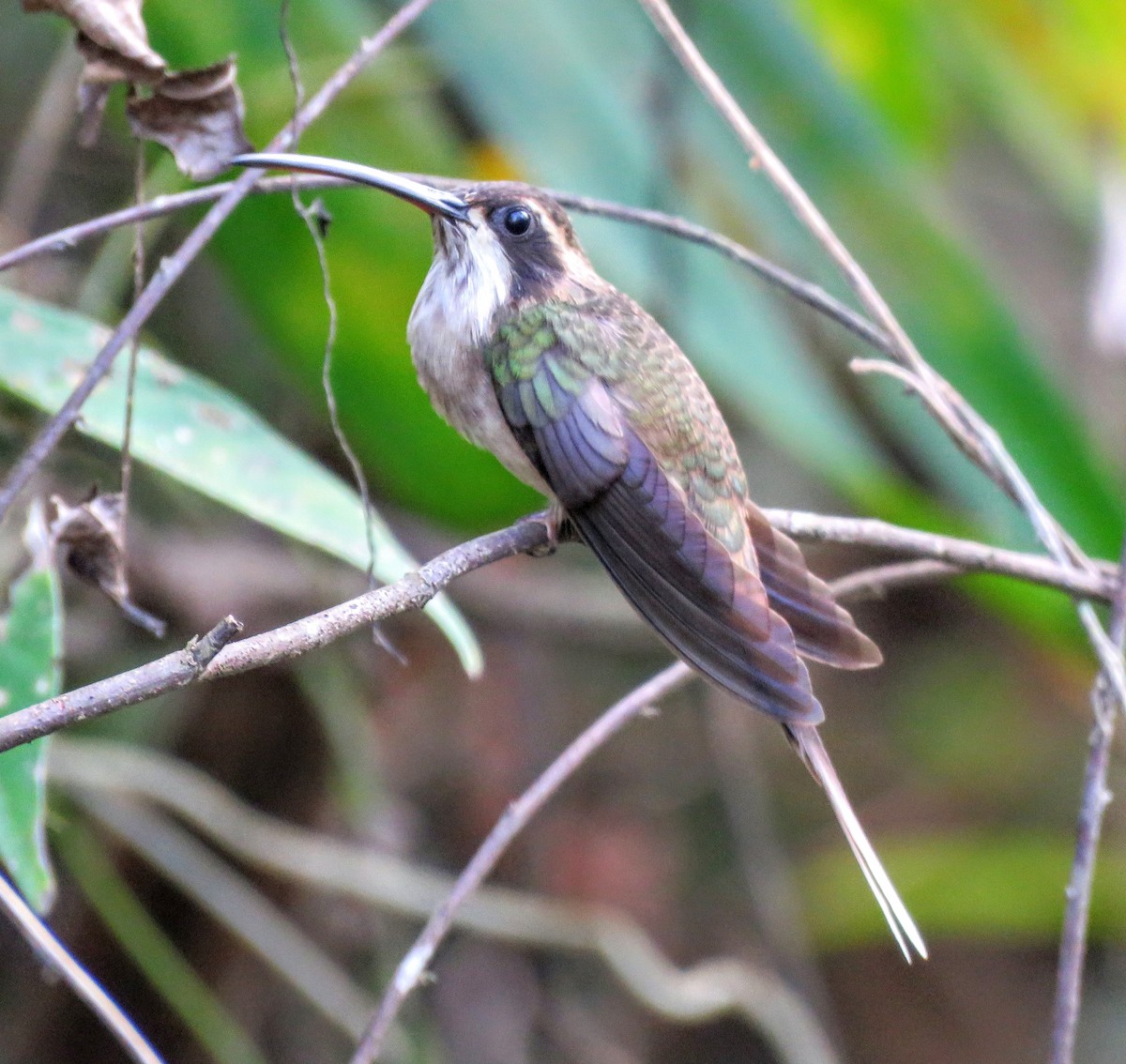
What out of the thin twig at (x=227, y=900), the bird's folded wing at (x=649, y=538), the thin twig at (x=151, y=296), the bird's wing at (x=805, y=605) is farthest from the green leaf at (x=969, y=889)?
the thin twig at (x=151, y=296)

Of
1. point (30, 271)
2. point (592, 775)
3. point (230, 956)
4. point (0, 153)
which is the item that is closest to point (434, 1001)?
point (230, 956)

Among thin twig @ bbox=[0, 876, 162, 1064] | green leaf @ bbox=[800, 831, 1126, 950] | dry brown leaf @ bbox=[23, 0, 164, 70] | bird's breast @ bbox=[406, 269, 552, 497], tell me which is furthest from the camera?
green leaf @ bbox=[800, 831, 1126, 950]

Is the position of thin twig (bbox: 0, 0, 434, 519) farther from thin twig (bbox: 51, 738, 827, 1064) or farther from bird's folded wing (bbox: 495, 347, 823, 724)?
thin twig (bbox: 51, 738, 827, 1064)

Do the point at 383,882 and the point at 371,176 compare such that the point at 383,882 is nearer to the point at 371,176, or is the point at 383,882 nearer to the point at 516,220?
the point at 516,220

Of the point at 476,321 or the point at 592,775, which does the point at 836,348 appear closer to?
the point at 592,775

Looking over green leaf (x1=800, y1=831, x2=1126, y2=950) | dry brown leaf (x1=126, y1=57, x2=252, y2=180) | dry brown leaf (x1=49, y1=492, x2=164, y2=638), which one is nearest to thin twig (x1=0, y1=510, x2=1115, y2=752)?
dry brown leaf (x1=49, y1=492, x2=164, y2=638)

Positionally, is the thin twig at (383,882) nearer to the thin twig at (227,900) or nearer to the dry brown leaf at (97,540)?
the thin twig at (227,900)
